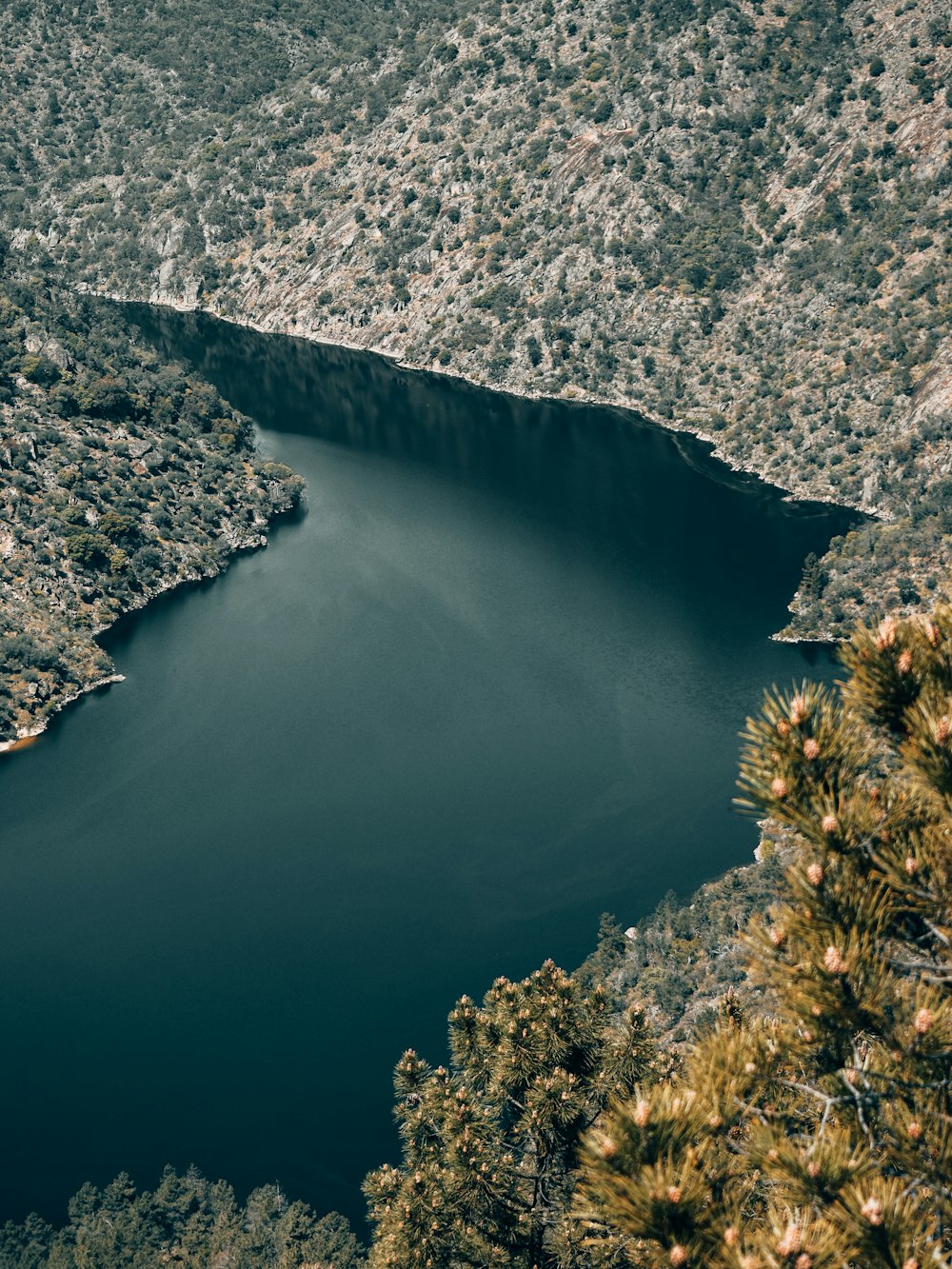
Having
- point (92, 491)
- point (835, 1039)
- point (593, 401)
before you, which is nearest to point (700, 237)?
point (593, 401)

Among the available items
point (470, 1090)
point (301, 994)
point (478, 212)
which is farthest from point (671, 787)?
point (478, 212)

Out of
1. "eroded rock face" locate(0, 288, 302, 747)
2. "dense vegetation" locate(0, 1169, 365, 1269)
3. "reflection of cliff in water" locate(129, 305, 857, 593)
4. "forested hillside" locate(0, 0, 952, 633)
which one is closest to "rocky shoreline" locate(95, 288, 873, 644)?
"forested hillside" locate(0, 0, 952, 633)

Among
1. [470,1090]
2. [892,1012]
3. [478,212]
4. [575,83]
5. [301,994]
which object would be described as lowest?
[892,1012]

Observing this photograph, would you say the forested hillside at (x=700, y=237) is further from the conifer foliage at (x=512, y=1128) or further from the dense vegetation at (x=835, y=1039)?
the dense vegetation at (x=835, y=1039)

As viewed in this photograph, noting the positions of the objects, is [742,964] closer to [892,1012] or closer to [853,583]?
[892,1012]

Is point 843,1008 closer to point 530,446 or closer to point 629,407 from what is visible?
point 530,446

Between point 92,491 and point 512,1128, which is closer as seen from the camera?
point 512,1128
